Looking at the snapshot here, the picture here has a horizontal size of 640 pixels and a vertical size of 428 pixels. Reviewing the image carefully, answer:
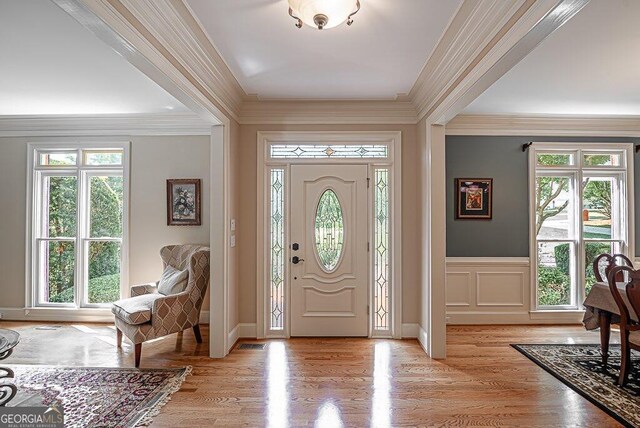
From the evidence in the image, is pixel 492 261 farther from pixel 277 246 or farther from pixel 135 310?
pixel 135 310

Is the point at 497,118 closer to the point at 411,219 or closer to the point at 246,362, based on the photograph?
the point at 411,219

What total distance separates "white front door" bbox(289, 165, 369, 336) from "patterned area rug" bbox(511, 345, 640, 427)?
184 cm

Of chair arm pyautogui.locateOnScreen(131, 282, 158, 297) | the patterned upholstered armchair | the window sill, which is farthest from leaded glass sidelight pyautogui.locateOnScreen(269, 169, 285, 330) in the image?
the window sill

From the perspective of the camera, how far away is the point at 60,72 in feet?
10.1

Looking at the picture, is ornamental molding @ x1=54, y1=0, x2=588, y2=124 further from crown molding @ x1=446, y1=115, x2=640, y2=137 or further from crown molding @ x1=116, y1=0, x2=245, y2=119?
crown molding @ x1=446, y1=115, x2=640, y2=137

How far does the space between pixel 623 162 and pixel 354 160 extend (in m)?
3.63

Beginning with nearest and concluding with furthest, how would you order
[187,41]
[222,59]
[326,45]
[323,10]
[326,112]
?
[323,10] < [187,41] < [326,45] < [222,59] < [326,112]

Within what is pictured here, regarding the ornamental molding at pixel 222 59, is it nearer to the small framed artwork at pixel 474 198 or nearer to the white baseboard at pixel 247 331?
the small framed artwork at pixel 474 198

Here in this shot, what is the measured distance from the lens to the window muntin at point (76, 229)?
14.8ft

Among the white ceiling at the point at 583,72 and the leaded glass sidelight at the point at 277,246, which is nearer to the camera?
the white ceiling at the point at 583,72

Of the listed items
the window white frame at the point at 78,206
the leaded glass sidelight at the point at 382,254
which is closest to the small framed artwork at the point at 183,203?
the window white frame at the point at 78,206

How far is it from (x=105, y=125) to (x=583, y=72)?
5315mm

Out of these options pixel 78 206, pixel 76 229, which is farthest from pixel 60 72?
pixel 76 229

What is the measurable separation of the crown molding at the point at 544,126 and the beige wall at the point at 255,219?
976 millimetres
